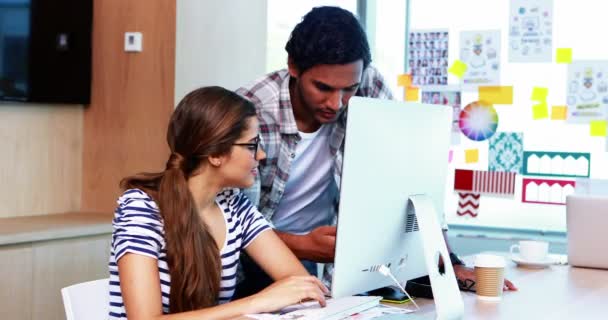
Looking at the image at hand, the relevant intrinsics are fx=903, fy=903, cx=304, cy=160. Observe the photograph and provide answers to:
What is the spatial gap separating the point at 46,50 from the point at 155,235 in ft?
6.53

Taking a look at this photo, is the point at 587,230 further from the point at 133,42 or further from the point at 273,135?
the point at 133,42

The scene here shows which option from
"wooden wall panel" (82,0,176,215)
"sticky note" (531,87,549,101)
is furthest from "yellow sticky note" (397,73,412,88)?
"wooden wall panel" (82,0,176,215)

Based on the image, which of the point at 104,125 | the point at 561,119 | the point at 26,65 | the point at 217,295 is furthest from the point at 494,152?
the point at 217,295

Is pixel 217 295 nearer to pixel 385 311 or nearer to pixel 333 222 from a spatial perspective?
pixel 385 311

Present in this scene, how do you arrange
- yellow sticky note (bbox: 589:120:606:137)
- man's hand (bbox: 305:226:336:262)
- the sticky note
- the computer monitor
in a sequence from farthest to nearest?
the sticky note, yellow sticky note (bbox: 589:120:606:137), man's hand (bbox: 305:226:336:262), the computer monitor

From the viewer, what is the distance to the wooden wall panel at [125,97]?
145 inches

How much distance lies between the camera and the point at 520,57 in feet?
13.2

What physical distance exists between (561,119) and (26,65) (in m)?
2.27

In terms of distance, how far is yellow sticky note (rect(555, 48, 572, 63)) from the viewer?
394cm

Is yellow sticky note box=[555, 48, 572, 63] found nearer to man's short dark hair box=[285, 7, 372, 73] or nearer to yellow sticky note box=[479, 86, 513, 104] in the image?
yellow sticky note box=[479, 86, 513, 104]

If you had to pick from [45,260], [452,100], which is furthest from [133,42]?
[452,100]

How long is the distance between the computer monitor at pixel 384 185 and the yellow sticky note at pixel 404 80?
94.8 inches

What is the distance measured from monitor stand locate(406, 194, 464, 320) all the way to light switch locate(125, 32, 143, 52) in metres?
2.19

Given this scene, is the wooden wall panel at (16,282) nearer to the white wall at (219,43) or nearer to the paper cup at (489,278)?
the white wall at (219,43)
